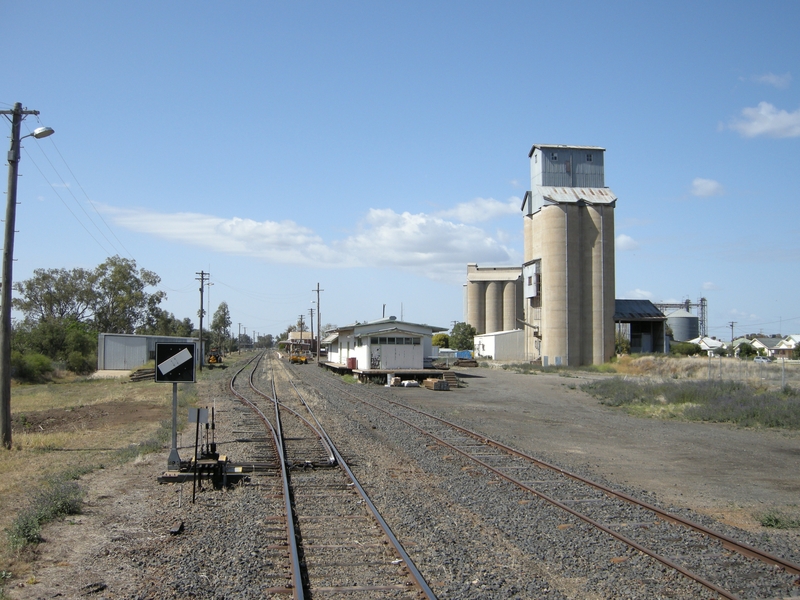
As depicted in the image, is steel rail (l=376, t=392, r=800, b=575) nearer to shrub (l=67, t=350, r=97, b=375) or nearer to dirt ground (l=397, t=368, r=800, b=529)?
dirt ground (l=397, t=368, r=800, b=529)

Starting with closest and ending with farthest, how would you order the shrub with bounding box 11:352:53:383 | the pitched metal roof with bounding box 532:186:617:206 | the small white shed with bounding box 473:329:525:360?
1. the shrub with bounding box 11:352:53:383
2. the pitched metal roof with bounding box 532:186:617:206
3. the small white shed with bounding box 473:329:525:360

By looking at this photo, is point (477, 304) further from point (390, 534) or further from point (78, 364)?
point (390, 534)

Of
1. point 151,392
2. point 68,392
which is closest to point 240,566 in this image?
point 151,392

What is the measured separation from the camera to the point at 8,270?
14070 millimetres

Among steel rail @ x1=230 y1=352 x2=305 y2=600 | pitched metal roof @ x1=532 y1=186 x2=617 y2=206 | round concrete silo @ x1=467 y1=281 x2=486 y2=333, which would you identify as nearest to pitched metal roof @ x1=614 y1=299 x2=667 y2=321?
pitched metal roof @ x1=532 y1=186 x2=617 y2=206

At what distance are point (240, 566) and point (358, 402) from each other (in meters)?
19.3

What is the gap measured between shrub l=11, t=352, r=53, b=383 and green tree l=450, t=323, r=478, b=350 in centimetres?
5647

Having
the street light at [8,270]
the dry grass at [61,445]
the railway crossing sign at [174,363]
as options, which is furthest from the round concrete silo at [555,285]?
the railway crossing sign at [174,363]

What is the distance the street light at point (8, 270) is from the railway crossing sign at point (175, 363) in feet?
17.6

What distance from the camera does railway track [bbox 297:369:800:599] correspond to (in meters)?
6.44

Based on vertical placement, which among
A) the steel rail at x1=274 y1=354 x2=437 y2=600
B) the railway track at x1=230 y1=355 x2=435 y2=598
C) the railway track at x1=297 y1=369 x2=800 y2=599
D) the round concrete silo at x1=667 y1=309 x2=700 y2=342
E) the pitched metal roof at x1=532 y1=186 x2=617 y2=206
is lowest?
the railway track at x1=297 y1=369 x2=800 y2=599

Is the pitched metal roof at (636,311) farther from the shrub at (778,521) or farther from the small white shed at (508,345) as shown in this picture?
the shrub at (778,521)

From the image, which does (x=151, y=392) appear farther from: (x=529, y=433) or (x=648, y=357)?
(x=648, y=357)

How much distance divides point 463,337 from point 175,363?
84.1 metres
